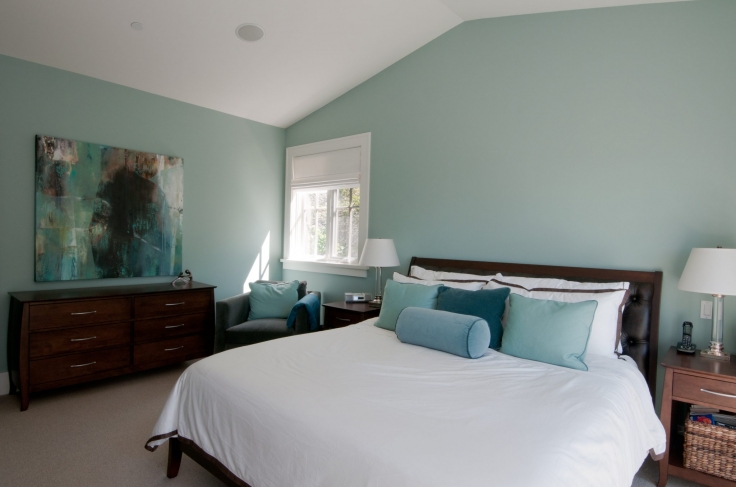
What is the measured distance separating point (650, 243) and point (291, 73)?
3.13m

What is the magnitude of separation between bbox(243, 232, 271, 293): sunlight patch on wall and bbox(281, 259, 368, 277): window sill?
0.21m

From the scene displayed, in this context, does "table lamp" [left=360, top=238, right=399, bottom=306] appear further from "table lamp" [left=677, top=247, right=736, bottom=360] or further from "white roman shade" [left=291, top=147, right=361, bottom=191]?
"table lamp" [left=677, top=247, right=736, bottom=360]

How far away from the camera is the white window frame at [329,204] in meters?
4.21

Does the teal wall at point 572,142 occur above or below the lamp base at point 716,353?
above

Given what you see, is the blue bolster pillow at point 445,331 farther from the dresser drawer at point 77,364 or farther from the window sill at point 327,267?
the dresser drawer at point 77,364

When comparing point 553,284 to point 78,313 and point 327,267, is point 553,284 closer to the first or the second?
point 327,267

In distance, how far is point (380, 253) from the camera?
371 cm

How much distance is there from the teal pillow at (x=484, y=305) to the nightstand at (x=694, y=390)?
85 centimetres

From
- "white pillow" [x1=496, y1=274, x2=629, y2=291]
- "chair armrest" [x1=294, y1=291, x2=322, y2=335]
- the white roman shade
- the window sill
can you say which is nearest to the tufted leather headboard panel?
"white pillow" [x1=496, y1=274, x2=629, y2=291]

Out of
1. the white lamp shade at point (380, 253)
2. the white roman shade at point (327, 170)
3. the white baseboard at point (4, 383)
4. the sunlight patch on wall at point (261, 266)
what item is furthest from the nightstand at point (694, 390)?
the white baseboard at point (4, 383)

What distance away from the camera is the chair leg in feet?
7.26

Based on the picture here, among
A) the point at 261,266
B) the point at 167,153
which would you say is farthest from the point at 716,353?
the point at 167,153

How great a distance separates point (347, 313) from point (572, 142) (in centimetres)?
217

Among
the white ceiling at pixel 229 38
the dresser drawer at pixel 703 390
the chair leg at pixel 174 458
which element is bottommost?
the chair leg at pixel 174 458
